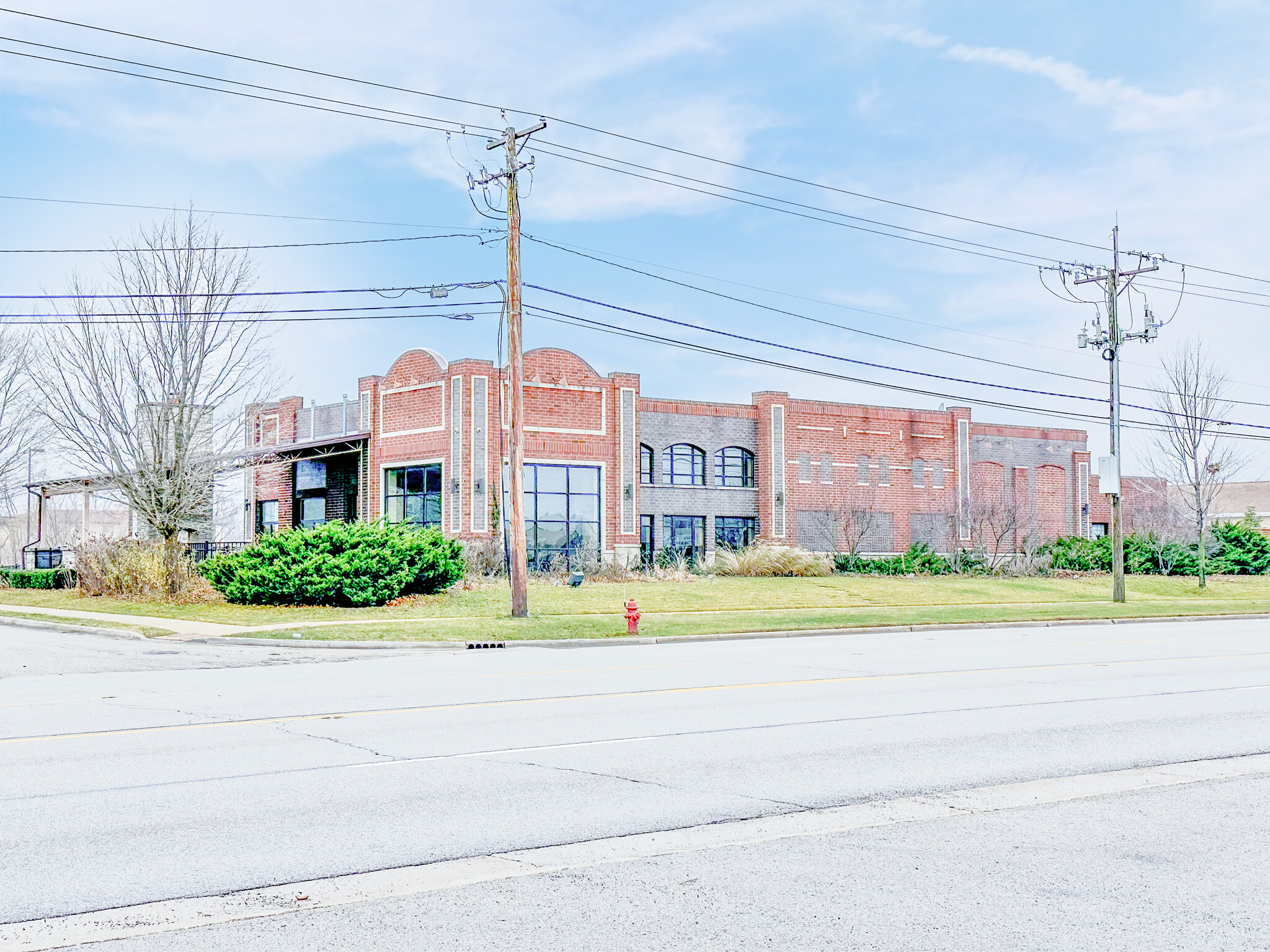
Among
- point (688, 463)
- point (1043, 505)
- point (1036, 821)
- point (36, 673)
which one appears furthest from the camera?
point (1043, 505)

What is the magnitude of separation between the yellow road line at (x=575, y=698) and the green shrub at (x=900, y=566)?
28.3 m

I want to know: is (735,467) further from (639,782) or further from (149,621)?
(639,782)

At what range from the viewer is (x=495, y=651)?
19812 millimetres

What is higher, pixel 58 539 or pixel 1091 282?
pixel 1091 282

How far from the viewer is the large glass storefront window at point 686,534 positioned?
49.9 m

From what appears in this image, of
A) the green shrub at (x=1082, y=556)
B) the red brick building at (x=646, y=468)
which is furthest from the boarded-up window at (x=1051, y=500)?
the green shrub at (x=1082, y=556)

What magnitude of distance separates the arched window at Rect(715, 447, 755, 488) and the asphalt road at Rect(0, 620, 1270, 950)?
3682 cm

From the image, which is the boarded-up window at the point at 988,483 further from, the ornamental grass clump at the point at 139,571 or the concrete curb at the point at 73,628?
the concrete curb at the point at 73,628

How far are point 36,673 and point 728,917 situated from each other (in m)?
13.9

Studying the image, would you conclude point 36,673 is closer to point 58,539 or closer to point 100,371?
point 100,371

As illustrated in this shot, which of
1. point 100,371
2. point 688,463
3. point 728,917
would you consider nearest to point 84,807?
point 728,917

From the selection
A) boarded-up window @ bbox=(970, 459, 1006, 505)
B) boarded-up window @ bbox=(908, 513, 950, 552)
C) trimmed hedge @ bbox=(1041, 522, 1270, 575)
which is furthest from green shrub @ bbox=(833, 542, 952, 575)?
boarded-up window @ bbox=(970, 459, 1006, 505)

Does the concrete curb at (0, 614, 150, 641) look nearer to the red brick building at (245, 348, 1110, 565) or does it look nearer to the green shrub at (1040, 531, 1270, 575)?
the red brick building at (245, 348, 1110, 565)

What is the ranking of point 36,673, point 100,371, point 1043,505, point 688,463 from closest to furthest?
point 36,673 → point 100,371 → point 688,463 → point 1043,505
